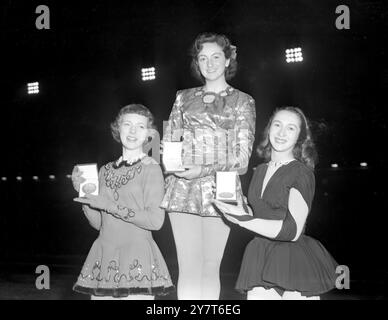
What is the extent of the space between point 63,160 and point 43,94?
82cm

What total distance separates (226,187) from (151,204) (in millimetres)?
441

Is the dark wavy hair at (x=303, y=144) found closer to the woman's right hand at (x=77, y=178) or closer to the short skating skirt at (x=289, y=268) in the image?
the short skating skirt at (x=289, y=268)

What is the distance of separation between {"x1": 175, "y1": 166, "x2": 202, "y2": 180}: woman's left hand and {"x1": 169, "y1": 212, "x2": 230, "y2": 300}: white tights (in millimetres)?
202

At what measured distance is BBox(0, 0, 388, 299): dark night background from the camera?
416 cm

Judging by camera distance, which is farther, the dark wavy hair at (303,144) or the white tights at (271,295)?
the dark wavy hair at (303,144)

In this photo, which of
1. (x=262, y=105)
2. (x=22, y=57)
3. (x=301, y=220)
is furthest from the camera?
(x=22, y=57)

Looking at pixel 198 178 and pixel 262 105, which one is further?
pixel 262 105

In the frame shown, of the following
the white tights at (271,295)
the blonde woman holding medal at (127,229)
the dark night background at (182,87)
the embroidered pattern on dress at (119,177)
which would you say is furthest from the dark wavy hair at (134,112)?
the dark night background at (182,87)

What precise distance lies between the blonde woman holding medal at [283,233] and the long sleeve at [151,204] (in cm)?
32

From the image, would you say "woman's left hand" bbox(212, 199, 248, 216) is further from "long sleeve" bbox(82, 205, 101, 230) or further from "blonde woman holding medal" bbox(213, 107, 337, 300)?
"long sleeve" bbox(82, 205, 101, 230)

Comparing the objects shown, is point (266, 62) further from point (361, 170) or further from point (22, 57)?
Result: point (22, 57)

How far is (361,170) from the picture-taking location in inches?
204

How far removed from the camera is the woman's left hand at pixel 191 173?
2.64 meters
